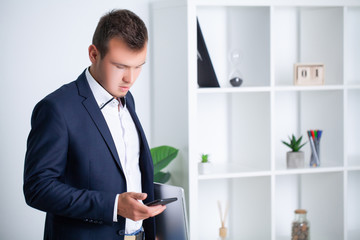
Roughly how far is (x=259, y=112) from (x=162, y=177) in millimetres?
678

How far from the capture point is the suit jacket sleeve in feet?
4.74

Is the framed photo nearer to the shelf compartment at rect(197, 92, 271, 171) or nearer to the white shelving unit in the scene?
the white shelving unit

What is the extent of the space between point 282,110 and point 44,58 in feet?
4.93

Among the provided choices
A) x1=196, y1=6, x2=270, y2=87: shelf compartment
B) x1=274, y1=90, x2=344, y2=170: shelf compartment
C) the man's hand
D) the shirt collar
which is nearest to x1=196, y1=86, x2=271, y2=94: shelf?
x1=196, y1=6, x2=270, y2=87: shelf compartment

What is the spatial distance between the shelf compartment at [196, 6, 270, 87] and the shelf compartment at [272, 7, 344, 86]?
183 millimetres

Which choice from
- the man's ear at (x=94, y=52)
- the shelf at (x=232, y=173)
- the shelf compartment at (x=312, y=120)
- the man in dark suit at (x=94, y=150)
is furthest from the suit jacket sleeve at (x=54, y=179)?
the shelf compartment at (x=312, y=120)

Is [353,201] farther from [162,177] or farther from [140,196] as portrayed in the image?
[140,196]

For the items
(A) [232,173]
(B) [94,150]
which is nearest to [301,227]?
(A) [232,173]

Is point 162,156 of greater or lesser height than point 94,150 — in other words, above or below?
below

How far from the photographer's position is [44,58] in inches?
106

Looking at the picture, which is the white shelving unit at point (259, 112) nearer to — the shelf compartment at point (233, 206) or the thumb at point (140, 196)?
the shelf compartment at point (233, 206)

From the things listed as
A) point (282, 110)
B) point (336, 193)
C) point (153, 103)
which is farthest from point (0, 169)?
point (336, 193)

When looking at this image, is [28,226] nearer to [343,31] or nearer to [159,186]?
[159,186]

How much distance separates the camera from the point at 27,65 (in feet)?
8.80
